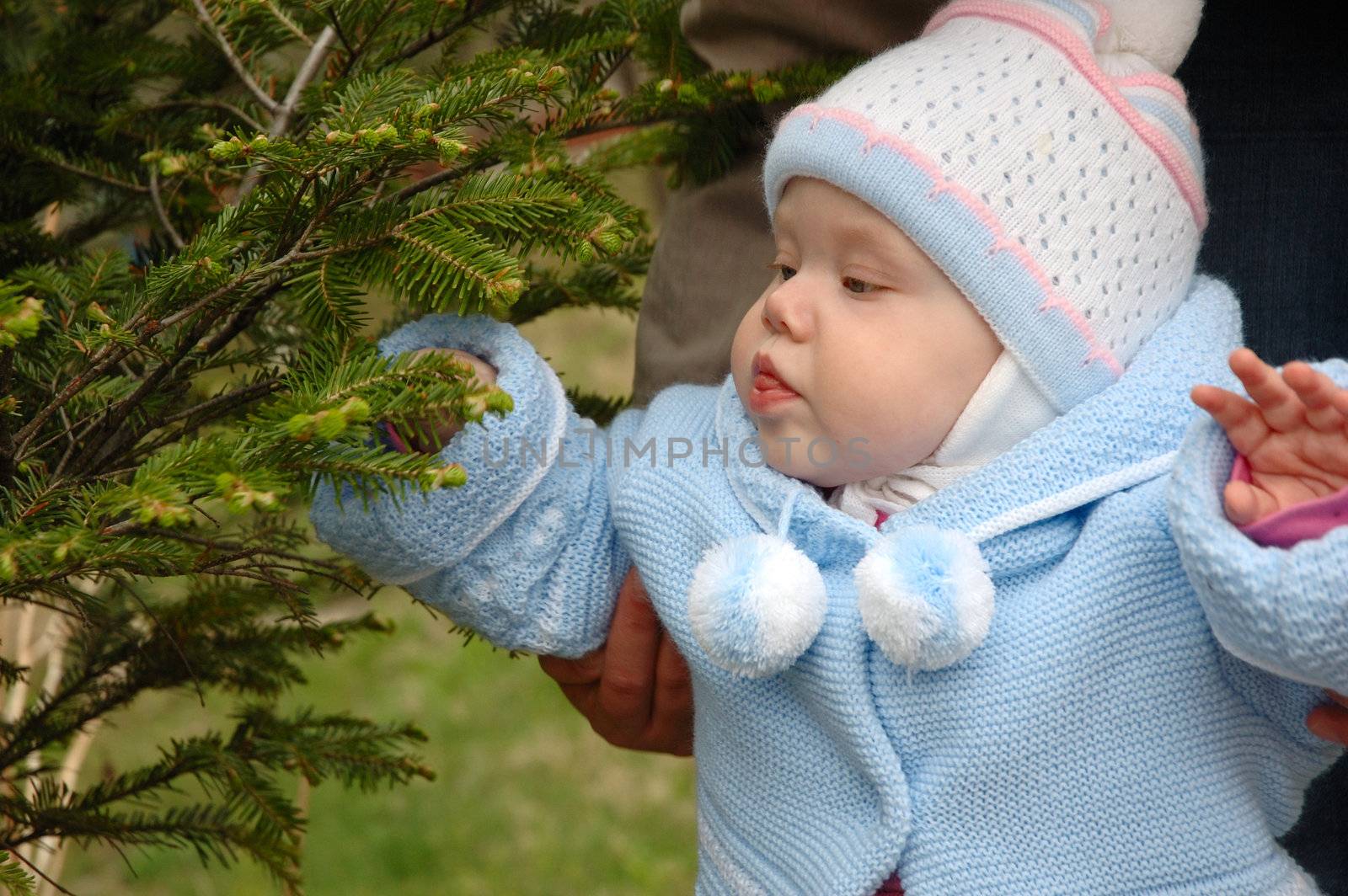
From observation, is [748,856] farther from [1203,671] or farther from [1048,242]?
[1048,242]

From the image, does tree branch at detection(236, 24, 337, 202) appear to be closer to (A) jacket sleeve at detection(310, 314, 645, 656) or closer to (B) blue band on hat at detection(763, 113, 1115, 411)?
(A) jacket sleeve at detection(310, 314, 645, 656)

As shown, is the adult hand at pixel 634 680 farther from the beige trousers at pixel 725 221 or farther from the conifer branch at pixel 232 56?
the conifer branch at pixel 232 56

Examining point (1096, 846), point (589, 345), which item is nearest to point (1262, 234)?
point (1096, 846)

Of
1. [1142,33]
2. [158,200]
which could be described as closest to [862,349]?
[1142,33]

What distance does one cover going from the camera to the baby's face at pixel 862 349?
42.3 inches

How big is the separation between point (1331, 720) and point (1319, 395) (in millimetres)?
299

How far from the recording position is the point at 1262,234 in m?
1.37

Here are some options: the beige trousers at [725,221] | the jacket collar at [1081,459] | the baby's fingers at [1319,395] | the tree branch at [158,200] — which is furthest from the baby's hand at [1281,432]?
the tree branch at [158,200]

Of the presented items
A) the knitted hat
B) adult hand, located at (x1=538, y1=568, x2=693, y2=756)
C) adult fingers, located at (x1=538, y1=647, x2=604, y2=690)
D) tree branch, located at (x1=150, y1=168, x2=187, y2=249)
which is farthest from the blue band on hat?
tree branch, located at (x1=150, y1=168, x2=187, y2=249)

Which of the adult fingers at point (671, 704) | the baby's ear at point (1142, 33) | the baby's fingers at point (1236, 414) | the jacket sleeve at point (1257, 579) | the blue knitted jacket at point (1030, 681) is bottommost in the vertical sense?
the adult fingers at point (671, 704)

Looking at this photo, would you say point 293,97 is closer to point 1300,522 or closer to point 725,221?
point 725,221

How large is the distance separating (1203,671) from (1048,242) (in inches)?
15.0

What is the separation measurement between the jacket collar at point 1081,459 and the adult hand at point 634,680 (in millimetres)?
210

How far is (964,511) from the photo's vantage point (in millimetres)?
1066
